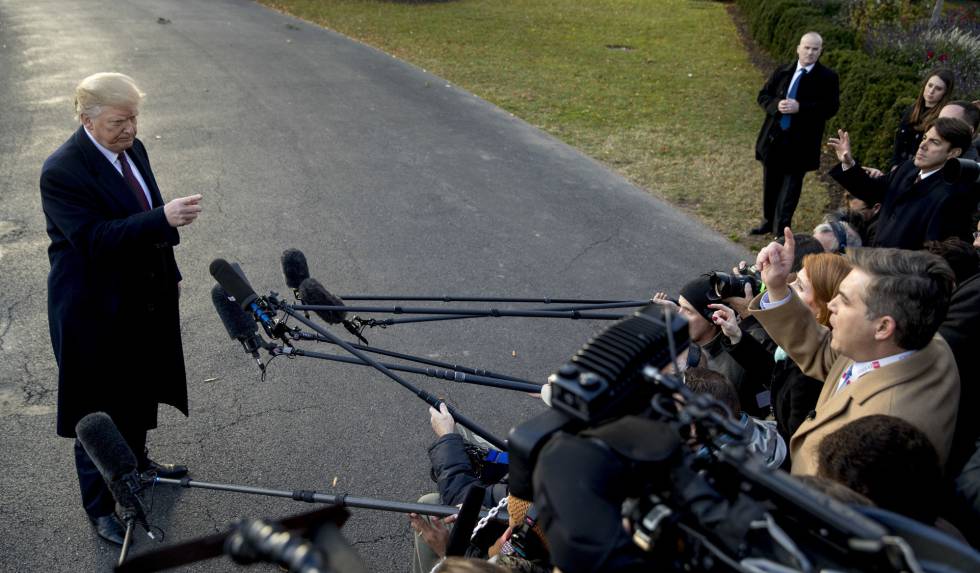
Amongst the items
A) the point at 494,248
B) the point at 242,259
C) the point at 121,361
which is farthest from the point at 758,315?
the point at 242,259

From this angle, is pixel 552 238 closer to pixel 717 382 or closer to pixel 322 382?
pixel 322 382

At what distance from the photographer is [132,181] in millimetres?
3709

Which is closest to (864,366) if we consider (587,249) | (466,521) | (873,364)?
(873,364)

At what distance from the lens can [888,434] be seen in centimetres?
205

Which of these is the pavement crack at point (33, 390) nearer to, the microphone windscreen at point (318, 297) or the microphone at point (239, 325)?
the microphone at point (239, 325)

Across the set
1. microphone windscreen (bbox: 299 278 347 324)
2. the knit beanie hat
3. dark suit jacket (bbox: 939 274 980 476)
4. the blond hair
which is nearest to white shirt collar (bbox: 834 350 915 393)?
the knit beanie hat

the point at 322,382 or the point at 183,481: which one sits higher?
the point at 183,481

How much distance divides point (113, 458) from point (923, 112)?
22.9 ft

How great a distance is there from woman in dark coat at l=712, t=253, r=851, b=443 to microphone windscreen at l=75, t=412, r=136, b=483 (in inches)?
105

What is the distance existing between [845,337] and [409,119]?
8592 mm

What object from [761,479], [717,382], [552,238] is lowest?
[552,238]

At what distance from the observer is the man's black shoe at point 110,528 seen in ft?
12.2

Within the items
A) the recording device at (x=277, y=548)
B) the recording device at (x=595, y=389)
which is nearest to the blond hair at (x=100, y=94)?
the recording device at (x=277, y=548)

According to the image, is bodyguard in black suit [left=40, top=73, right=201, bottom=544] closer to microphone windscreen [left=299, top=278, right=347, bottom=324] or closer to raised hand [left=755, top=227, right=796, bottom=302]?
microphone windscreen [left=299, top=278, right=347, bottom=324]
